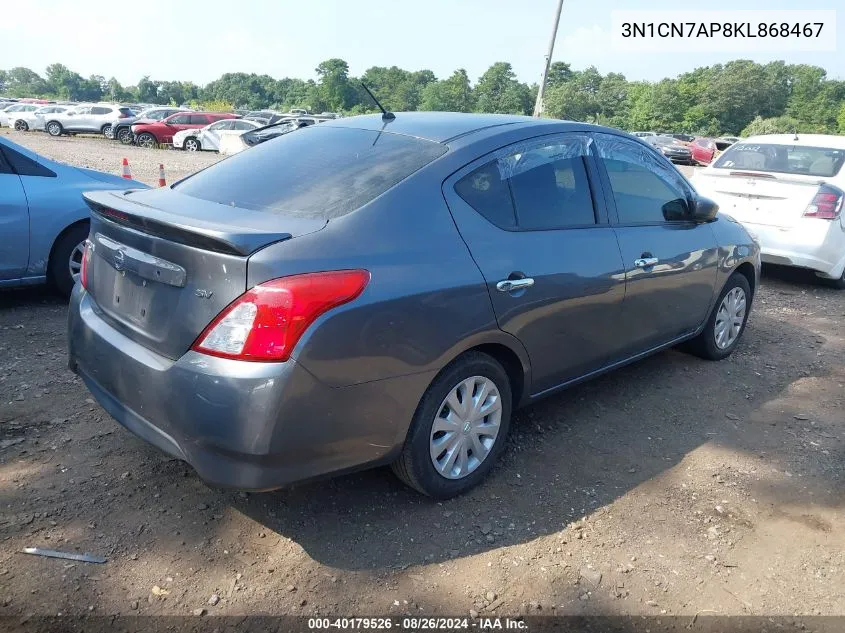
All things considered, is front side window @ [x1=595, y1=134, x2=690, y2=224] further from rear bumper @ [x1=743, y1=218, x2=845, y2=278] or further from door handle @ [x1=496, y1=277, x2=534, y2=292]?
rear bumper @ [x1=743, y1=218, x2=845, y2=278]

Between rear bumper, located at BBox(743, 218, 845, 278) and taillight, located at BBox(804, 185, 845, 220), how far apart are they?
59mm

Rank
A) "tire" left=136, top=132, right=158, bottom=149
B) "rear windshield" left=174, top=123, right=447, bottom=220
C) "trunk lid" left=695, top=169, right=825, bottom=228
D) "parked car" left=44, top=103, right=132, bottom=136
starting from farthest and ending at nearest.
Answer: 1. "parked car" left=44, top=103, right=132, bottom=136
2. "tire" left=136, top=132, right=158, bottom=149
3. "trunk lid" left=695, top=169, right=825, bottom=228
4. "rear windshield" left=174, top=123, right=447, bottom=220

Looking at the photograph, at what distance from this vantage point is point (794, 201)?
7.05 metres

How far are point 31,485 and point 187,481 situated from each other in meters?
0.66

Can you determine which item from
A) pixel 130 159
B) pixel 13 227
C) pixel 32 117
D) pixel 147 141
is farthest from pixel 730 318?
pixel 32 117

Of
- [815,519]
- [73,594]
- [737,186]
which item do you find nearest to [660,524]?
[815,519]

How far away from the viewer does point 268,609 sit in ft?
7.89

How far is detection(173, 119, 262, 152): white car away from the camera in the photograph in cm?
2664

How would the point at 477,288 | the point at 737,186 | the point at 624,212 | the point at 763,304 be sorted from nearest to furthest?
1. the point at 477,288
2. the point at 624,212
3. the point at 763,304
4. the point at 737,186

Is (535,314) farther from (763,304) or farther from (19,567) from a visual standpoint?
(763,304)

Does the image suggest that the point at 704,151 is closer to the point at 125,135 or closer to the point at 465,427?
the point at 125,135

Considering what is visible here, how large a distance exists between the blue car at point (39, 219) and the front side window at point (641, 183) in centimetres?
391

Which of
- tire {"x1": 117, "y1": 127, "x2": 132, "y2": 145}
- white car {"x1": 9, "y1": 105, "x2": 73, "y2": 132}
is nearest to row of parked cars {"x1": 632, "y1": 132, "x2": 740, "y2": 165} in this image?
tire {"x1": 117, "y1": 127, "x2": 132, "y2": 145}

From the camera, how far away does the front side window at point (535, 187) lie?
3086 mm
